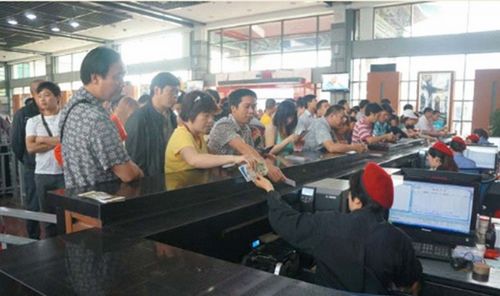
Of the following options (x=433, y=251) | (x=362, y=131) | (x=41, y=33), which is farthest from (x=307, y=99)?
(x=41, y=33)

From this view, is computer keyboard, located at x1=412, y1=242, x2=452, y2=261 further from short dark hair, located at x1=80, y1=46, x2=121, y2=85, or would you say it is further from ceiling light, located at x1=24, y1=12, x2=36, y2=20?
ceiling light, located at x1=24, y1=12, x2=36, y2=20

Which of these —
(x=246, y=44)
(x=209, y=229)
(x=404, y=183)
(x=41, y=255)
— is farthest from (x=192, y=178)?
(x=246, y=44)

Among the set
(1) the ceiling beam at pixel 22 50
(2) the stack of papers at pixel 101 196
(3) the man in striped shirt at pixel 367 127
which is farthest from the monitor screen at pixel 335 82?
(1) the ceiling beam at pixel 22 50

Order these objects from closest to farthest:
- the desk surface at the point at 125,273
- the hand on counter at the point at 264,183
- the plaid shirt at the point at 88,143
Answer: the desk surface at the point at 125,273
the plaid shirt at the point at 88,143
the hand on counter at the point at 264,183

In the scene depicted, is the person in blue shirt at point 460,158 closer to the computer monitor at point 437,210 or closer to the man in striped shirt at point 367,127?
the man in striped shirt at point 367,127

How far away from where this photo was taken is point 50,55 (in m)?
22.0

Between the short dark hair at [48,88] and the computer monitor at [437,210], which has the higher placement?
the short dark hair at [48,88]

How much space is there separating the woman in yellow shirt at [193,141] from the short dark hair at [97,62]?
0.62 metres

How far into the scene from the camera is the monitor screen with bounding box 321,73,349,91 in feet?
39.3

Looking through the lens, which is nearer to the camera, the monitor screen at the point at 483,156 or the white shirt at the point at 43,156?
the white shirt at the point at 43,156

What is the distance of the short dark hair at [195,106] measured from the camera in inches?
90.7

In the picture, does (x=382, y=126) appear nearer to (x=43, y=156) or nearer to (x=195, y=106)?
(x=195, y=106)

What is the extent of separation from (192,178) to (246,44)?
526 inches

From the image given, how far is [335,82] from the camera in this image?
12102 millimetres
